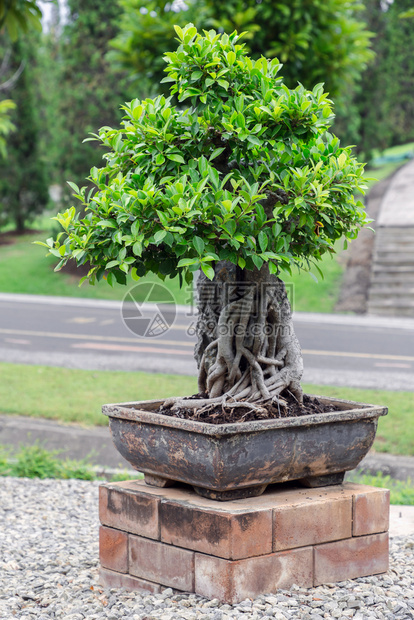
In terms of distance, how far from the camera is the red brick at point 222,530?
2.95 meters

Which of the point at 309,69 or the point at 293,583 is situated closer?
the point at 293,583

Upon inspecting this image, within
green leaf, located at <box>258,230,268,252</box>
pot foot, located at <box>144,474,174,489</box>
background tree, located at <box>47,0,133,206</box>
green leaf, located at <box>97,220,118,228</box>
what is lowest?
pot foot, located at <box>144,474,174,489</box>

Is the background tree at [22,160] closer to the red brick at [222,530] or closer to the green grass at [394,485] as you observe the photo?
the green grass at [394,485]

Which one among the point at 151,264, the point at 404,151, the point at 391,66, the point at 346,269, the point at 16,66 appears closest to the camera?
the point at 151,264

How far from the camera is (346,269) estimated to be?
Answer: 18.4 meters

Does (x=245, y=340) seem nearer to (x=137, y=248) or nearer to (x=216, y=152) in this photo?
(x=137, y=248)

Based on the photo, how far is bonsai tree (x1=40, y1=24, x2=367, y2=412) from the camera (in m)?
3.07

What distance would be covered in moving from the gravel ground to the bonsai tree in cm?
89

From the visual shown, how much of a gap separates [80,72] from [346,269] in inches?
415

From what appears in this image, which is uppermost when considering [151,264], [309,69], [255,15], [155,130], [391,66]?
[391,66]

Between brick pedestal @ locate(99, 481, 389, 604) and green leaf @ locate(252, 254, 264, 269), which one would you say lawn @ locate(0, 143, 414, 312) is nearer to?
brick pedestal @ locate(99, 481, 389, 604)

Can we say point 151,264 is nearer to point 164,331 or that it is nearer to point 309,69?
point 309,69

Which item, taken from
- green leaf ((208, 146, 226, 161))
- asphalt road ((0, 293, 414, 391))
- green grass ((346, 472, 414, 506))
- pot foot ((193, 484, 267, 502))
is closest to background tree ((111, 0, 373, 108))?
asphalt road ((0, 293, 414, 391))

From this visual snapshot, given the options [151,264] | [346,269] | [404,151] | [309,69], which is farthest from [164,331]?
[404,151]
